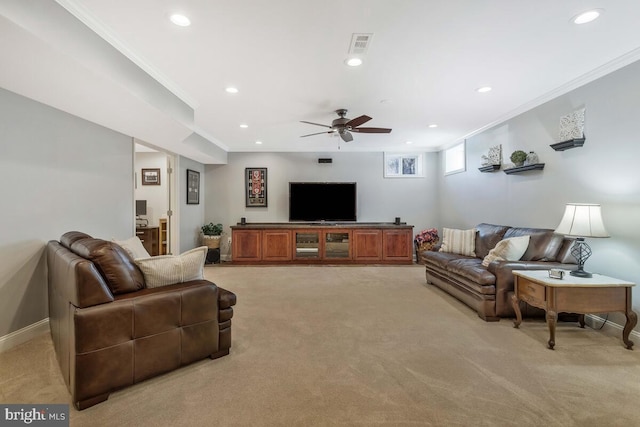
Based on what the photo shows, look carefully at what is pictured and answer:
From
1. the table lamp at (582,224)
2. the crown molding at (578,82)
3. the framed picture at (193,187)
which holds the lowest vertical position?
the table lamp at (582,224)

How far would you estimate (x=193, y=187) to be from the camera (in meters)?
6.31

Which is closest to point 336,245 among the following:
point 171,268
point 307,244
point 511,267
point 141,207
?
point 307,244

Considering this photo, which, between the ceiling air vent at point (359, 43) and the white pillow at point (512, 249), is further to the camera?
the white pillow at point (512, 249)

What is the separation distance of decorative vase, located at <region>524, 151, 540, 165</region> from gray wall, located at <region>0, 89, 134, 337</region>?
556 centimetres

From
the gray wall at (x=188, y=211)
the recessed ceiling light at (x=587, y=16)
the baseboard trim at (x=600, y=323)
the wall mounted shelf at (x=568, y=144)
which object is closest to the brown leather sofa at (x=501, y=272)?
the baseboard trim at (x=600, y=323)

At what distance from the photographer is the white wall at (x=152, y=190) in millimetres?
6789

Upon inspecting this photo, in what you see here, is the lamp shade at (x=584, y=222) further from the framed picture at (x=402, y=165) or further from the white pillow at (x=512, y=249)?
the framed picture at (x=402, y=165)

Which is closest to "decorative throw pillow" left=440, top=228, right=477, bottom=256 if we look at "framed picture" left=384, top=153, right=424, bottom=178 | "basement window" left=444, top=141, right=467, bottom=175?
"basement window" left=444, top=141, right=467, bottom=175

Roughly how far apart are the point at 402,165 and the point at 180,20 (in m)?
5.78

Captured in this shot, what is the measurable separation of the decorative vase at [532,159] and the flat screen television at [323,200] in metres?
3.53

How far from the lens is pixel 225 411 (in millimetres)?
1693

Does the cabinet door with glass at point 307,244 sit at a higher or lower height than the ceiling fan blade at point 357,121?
lower

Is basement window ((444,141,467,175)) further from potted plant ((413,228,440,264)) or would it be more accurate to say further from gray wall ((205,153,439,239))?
potted plant ((413,228,440,264))

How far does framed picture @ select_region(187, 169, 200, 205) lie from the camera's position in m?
6.09
